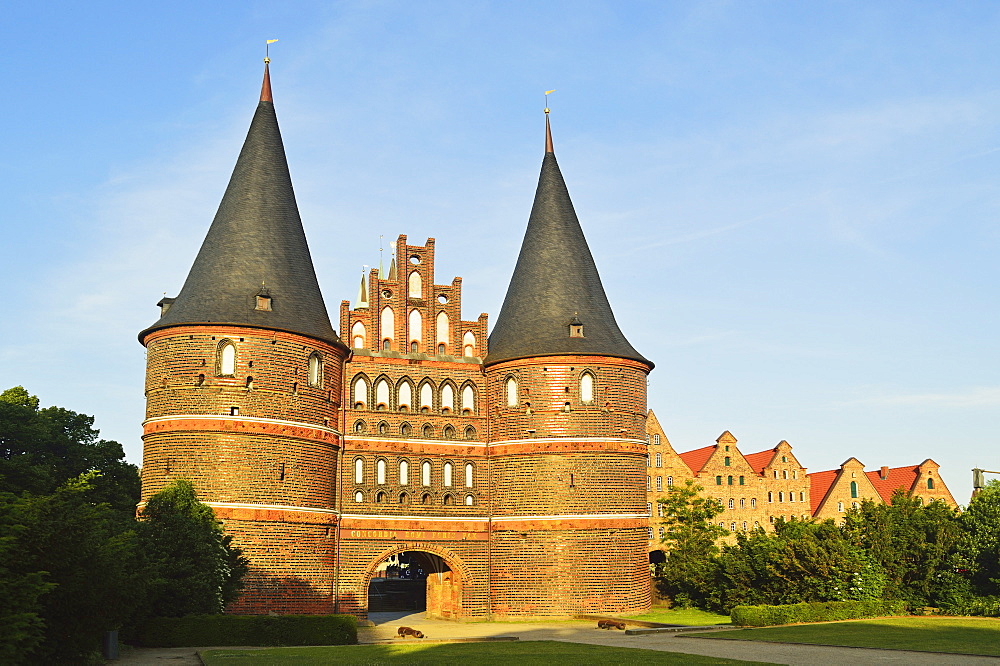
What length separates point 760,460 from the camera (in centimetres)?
6397

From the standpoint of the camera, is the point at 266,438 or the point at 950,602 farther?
the point at 950,602

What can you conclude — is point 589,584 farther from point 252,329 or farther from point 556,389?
point 252,329

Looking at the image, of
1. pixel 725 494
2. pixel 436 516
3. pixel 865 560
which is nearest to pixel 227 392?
pixel 436 516

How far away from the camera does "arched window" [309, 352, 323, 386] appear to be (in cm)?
3897

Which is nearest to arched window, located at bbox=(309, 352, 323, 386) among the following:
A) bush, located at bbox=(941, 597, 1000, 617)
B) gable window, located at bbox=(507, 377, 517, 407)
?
gable window, located at bbox=(507, 377, 517, 407)

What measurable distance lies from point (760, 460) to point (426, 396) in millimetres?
29001

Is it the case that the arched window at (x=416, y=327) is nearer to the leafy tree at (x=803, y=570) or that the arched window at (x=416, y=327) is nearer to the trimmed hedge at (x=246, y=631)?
the trimmed hedge at (x=246, y=631)

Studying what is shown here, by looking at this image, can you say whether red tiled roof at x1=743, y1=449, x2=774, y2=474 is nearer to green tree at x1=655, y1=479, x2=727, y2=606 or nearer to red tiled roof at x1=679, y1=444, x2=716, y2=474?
red tiled roof at x1=679, y1=444, x2=716, y2=474

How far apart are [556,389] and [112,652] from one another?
2137 cm

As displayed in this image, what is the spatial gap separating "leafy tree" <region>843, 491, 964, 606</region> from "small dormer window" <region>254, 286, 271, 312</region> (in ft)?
81.0

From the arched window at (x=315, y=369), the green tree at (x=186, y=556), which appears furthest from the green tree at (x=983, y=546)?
the green tree at (x=186, y=556)

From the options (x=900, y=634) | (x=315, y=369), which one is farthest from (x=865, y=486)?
(x=315, y=369)

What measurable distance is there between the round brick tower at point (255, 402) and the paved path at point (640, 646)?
420 cm

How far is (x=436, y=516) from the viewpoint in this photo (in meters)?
42.0
